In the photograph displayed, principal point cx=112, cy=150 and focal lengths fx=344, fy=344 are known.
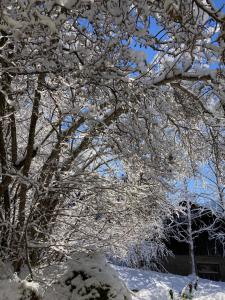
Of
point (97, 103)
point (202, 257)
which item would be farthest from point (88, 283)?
point (202, 257)

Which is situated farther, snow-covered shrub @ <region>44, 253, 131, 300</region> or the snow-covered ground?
the snow-covered ground

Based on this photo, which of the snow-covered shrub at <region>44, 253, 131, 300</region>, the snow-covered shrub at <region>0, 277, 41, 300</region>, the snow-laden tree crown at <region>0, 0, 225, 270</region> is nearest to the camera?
the snow-laden tree crown at <region>0, 0, 225, 270</region>

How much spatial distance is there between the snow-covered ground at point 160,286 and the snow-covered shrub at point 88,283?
5.87 m

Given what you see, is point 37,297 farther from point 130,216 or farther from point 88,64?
point 88,64

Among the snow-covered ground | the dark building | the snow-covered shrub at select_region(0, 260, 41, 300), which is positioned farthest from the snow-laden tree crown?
the dark building

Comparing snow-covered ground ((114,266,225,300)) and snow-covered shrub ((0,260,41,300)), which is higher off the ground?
snow-covered shrub ((0,260,41,300))

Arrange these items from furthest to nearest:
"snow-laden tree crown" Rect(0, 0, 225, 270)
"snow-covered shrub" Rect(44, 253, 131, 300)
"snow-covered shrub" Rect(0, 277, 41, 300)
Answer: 1. "snow-covered shrub" Rect(44, 253, 131, 300)
2. "snow-covered shrub" Rect(0, 277, 41, 300)
3. "snow-laden tree crown" Rect(0, 0, 225, 270)

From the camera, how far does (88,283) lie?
4.96 metres

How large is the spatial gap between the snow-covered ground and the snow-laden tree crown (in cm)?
504

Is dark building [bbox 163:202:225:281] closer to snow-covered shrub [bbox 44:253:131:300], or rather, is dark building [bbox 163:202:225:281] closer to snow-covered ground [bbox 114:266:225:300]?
snow-covered ground [bbox 114:266:225:300]

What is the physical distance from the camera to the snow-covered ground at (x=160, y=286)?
11719mm

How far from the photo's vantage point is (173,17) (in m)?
1.94

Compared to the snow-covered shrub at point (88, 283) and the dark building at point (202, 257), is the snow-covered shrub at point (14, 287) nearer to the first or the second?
the snow-covered shrub at point (88, 283)

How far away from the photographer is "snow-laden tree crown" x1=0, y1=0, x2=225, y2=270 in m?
2.59
